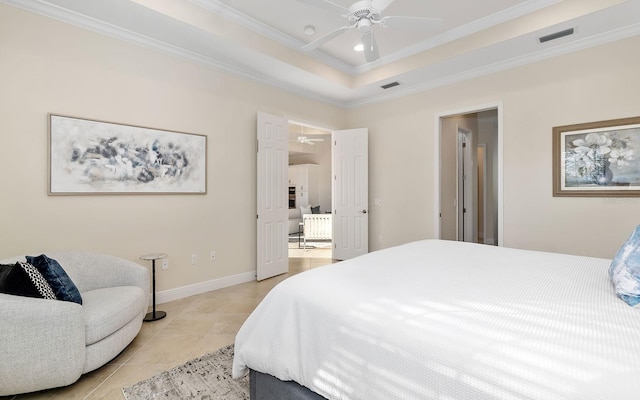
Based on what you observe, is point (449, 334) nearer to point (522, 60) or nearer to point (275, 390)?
point (275, 390)

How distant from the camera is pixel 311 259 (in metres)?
5.61

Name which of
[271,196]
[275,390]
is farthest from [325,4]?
[271,196]

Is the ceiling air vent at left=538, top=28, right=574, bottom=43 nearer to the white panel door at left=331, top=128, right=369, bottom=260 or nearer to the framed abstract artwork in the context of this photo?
the white panel door at left=331, top=128, right=369, bottom=260

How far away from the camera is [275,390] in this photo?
1.41 m

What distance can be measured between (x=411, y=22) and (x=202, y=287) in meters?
3.55

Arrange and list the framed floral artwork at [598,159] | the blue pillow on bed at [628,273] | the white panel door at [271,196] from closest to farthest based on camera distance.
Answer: the blue pillow on bed at [628,273] < the framed floral artwork at [598,159] < the white panel door at [271,196]

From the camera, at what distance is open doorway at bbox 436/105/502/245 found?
4391 mm

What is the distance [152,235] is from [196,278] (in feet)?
2.45

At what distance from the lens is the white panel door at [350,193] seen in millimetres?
5066

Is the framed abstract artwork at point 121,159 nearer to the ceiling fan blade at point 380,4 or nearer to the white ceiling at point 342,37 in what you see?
the white ceiling at point 342,37

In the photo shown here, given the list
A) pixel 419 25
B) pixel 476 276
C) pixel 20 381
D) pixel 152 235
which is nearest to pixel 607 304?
pixel 476 276

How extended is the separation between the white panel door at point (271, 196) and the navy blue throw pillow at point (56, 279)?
230cm

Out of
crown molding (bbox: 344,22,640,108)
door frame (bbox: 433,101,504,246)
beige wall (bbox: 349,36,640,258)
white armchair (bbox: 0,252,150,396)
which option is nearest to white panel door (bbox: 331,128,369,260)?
beige wall (bbox: 349,36,640,258)

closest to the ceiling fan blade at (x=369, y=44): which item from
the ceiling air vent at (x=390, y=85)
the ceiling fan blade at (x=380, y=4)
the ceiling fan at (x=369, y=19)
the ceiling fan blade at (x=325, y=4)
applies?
the ceiling fan at (x=369, y=19)
